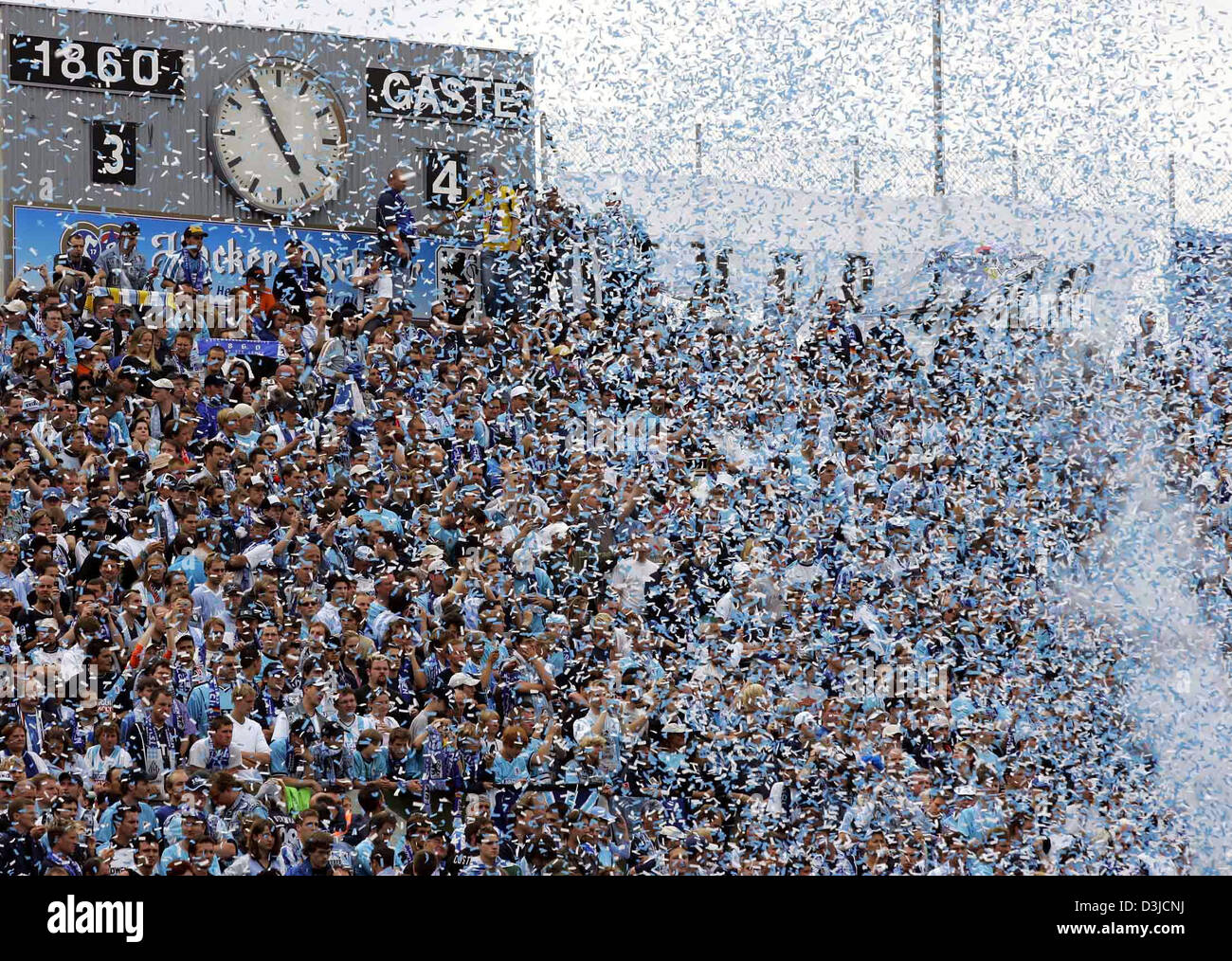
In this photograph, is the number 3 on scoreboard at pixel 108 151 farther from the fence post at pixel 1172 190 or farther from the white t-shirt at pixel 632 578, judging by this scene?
the fence post at pixel 1172 190

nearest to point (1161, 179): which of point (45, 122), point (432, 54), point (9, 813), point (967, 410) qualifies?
point (967, 410)

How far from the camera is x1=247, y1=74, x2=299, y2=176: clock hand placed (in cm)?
828

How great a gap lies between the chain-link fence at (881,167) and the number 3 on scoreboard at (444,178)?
631 millimetres

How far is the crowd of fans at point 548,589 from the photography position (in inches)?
195

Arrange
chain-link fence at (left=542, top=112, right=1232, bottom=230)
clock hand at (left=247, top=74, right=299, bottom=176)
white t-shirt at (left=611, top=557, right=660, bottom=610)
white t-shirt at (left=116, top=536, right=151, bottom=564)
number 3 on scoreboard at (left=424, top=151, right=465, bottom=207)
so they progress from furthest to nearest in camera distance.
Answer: number 3 on scoreboard at (left=424, top=151, right=465, bottom=207), clock hand at (left=247, top=74, right=299, bottom=176), chain-link fence at (left=542, top=112, right=1232, bottom=230), white t-shirt at (left=611, top=557, right=660, bottom=610), white t-shirt at (left=116, top=536, right=151, bottom=564)

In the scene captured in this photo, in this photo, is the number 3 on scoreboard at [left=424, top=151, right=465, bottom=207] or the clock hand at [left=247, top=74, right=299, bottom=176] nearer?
the clock hand at [left=247, top=74, right=299, bottom=176]

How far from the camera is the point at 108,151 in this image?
8.21 m

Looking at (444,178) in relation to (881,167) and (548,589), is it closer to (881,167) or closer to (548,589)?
(881,167)

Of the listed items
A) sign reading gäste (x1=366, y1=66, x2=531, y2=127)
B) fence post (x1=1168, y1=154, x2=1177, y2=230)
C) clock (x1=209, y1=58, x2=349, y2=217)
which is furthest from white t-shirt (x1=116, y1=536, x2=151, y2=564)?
fence post (x1=1168, y1=154, x2=1177, y2=230)

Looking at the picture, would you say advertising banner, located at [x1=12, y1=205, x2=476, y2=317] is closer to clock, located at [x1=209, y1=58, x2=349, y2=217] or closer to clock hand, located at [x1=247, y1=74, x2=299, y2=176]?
clock, located at [x1=209, y1=58, x2=349, y2=217]

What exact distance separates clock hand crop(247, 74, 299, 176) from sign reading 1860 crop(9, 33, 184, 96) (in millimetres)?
407

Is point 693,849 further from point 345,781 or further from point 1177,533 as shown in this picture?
point 1177,533

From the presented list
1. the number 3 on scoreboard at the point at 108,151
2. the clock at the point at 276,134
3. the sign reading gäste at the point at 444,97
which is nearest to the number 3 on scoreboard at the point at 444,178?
the sign reading gäste at the point at 444,97

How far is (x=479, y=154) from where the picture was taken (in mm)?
8641
